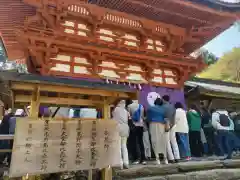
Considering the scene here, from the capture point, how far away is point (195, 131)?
286 inches

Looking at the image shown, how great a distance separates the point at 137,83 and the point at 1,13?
5.26 m

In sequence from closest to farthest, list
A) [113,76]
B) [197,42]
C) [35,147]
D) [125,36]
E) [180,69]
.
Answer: [35,147], [113,76], [125,36], [180,69], [197,42]

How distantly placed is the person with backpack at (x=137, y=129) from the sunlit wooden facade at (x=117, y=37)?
1.60m

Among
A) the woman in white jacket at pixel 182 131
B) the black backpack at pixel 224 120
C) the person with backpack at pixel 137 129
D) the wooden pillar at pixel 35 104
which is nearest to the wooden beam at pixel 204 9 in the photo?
the woman in white jacket at pixel 182 131

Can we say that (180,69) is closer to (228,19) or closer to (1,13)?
(228,19)

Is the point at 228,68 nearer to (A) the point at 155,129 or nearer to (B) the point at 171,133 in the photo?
(B) the point at 171,133

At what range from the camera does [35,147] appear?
3.64 metres

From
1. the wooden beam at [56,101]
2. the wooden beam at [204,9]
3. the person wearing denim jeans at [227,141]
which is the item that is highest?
the wooden beam at [204,9]

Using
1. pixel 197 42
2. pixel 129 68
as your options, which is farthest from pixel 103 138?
pixel 197 42

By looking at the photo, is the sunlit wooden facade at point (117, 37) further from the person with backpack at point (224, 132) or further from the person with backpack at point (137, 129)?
the person with backpack at point (224, 132)

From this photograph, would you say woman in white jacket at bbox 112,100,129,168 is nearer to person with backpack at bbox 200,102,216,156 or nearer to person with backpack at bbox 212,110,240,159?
person with backpack at bbox 212,110,240,159

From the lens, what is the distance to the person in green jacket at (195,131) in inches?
279

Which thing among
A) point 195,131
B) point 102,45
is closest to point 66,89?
point 102,45

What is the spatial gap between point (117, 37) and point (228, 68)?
2356 cm
